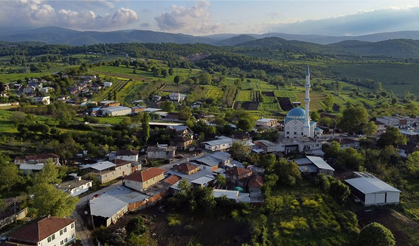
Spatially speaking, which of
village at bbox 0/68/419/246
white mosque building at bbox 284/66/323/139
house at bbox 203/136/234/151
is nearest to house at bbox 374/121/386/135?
village at bbox 0/68/419/246

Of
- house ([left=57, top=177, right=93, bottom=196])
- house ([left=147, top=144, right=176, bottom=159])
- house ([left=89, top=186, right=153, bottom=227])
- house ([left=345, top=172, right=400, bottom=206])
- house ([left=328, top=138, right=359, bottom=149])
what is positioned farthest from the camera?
house ([left=328, top=138, right=359, bottom=149])

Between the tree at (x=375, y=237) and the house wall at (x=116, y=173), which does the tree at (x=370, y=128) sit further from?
the house wall at (x=116, y=173)

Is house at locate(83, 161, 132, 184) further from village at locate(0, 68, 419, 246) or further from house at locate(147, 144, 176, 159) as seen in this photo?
house at locate(147, 144, 176, 159)

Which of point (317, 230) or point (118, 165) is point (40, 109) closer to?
point (118, 165)

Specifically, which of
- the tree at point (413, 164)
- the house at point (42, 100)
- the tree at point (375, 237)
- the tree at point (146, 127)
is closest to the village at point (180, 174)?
the tree at point (146, 127)

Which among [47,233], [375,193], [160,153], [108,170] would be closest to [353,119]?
[375,193]

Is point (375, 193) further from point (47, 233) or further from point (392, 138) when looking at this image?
point (47, 233)

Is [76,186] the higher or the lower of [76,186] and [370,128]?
the lower
